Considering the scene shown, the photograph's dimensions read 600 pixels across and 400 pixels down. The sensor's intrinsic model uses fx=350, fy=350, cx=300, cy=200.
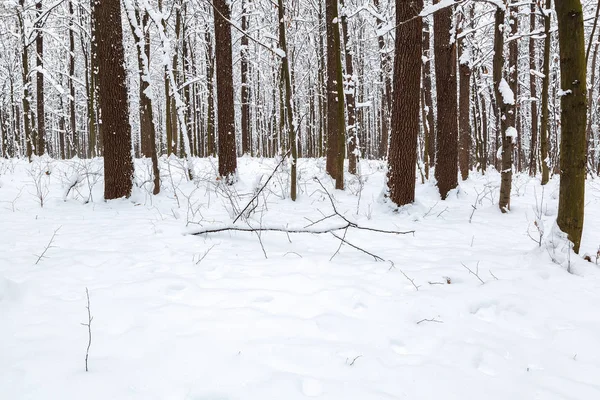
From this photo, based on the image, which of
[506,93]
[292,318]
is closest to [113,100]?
[292,318]

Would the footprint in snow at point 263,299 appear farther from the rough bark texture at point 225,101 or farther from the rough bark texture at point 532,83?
the rough bark texture at point 532,83

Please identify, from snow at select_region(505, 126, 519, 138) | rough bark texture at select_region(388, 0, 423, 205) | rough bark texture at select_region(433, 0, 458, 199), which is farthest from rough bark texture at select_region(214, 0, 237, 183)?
snow at select_region(505, 126, 519, 138)

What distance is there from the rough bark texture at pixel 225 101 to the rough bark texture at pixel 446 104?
4193 millimetres

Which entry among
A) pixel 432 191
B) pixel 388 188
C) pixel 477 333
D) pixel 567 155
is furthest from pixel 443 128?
pixel 477 333

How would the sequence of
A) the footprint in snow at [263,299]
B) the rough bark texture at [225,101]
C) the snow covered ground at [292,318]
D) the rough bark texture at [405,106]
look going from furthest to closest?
1. the rough bark texture at [225,101]
2. the rough bark texture at [405,106]
3. the footprint in snow at [263,299]
4. the snow covered ground at [292,318]

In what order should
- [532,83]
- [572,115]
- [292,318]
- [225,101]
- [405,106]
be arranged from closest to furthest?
[292,318], [572,115], [405,106], [225,101], [532,83]

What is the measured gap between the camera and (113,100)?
568 cm

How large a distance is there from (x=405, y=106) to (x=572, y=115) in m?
2.61

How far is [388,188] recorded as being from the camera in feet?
18.2

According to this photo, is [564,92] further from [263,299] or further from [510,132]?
[263,299]

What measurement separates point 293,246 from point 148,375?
2311 millimetres

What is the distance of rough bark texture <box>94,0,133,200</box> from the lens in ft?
18.1

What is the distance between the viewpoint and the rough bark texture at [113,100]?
5.53 m

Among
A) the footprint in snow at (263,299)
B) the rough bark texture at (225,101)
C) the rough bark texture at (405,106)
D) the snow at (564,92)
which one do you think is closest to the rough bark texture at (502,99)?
the rough bark texture at (405,106)
